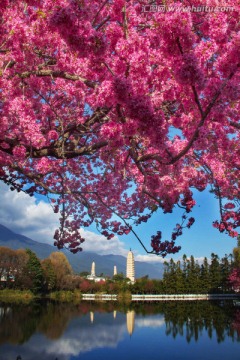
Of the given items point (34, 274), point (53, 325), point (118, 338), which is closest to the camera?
point (118, 338)

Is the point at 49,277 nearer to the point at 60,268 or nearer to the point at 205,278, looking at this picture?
the point at 60,268

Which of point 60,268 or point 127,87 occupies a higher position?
point 60,268

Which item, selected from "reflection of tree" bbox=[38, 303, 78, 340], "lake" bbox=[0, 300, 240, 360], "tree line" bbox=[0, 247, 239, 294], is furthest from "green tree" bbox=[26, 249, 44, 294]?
"reflection of tree" bbox=[38, 303, 78, 340]

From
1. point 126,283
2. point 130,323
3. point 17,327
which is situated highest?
point 126,283

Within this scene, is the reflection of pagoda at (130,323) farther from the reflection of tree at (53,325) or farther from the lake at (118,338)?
the reflection of tree at (53,325)

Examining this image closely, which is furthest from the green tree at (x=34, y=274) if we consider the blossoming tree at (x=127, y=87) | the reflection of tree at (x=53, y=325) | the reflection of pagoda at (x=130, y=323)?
the blossoming tree at (x=127, y=87)

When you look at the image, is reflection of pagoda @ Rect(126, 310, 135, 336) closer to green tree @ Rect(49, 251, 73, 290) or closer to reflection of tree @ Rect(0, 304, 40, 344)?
reflection of tree @ Rect(0, 304, 40, 344)

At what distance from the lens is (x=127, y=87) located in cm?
427

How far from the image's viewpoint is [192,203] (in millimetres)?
7691

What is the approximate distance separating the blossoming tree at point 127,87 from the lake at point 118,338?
8881 millimetres

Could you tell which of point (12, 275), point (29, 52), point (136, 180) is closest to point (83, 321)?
point (136, 180)

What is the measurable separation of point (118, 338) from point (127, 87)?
798 inches

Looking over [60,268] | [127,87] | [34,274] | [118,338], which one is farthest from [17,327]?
[60,268]

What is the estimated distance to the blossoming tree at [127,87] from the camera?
4.36 metres
